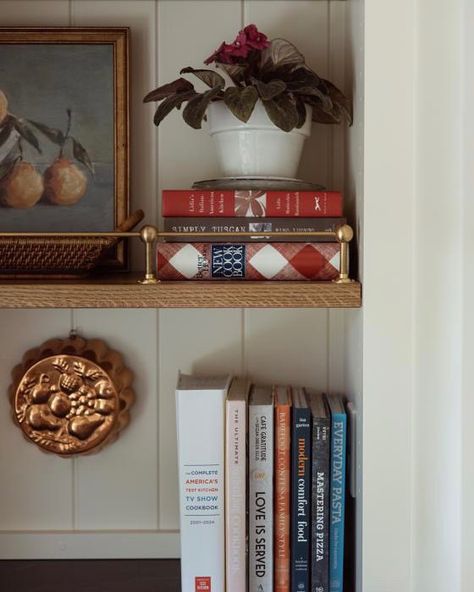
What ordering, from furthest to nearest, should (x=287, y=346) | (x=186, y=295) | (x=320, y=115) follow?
1. (x=287, y=346)
2. (x=320, y=115)
3. (x=186, y=295)

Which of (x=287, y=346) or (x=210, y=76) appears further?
(x=287, y=346)

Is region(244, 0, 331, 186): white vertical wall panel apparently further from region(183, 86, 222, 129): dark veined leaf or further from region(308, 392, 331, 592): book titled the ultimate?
region(308, 392, 331, 592): book titled the ultimate

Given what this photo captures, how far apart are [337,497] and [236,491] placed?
0.13 m

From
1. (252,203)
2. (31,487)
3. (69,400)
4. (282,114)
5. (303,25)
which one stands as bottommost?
(31,487)

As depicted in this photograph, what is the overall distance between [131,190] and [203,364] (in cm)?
27

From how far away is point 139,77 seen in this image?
115cm

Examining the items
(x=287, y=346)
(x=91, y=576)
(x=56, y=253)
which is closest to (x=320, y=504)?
(x=287, y=346)

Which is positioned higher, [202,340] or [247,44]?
[247,44]

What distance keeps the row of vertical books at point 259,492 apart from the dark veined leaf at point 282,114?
0.33 metres

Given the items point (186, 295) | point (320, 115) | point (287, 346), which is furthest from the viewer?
point (287, 346)

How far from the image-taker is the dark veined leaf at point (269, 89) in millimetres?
937

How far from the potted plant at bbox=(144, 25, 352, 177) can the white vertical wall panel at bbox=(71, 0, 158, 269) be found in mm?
137

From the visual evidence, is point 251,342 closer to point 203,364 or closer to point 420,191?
point 203,364

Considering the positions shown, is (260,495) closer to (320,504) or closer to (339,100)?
(320,504)
